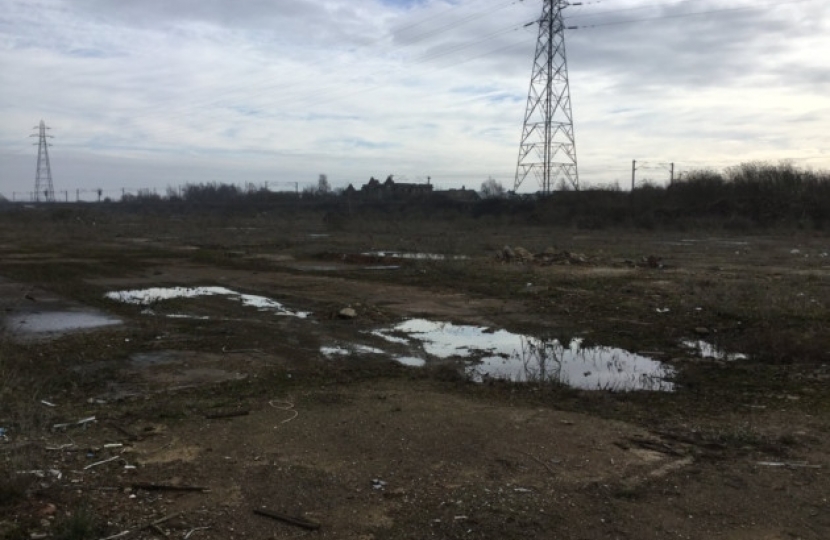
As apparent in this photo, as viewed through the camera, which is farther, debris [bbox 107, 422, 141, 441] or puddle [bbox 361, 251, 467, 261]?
puddle [bbox 361, 251, 467, 261]

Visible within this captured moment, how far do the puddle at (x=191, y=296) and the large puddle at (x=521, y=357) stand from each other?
10.6 feet

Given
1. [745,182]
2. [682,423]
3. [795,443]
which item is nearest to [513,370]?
[682,423]

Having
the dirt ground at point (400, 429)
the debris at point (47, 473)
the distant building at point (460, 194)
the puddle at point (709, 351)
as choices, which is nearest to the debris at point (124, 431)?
the dirt ground at point (400, 429)

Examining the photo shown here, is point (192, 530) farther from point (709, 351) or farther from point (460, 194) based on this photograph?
point (460, 194)

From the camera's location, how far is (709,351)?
965cm

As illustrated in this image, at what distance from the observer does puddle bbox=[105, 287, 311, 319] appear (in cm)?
1395

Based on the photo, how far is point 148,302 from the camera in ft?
47.9

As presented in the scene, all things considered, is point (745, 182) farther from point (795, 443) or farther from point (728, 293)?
point (795, 443)

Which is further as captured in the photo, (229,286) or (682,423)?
(229,286)

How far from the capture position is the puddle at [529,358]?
803cm

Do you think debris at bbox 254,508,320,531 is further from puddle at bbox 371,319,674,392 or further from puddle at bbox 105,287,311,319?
puddle at bbox 105,287,311,319

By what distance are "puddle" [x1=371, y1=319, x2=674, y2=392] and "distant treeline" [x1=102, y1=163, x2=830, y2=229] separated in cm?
4087

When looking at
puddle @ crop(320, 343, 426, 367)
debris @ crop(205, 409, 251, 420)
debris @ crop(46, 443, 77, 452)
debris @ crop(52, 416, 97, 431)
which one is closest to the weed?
debris @ crop(46, 443, 77, 452)

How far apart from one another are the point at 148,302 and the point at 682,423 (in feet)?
39.3
